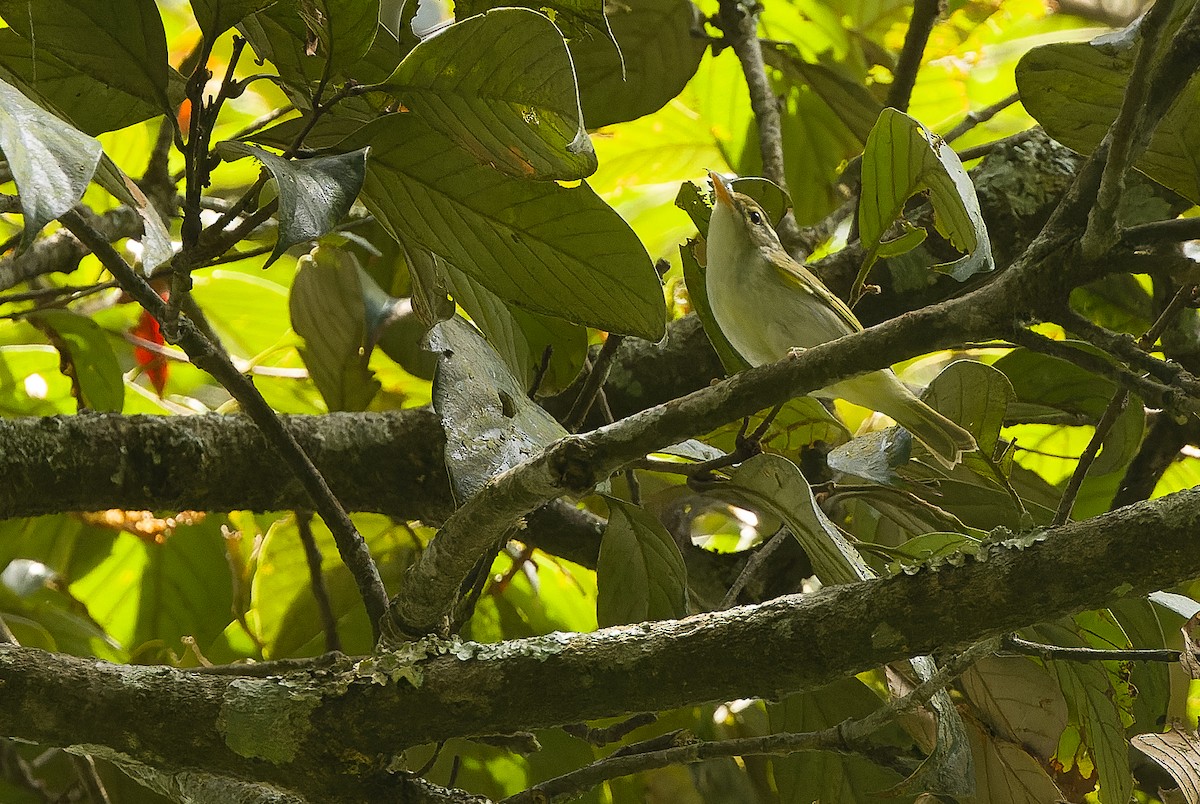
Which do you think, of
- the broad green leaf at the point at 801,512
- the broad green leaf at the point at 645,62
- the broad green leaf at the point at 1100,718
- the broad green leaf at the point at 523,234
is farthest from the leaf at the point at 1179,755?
the broad green leaf at the point at 645,62

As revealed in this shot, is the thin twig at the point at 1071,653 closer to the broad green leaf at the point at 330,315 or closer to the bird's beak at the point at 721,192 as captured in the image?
A: the bird's beak at the point at 721,192

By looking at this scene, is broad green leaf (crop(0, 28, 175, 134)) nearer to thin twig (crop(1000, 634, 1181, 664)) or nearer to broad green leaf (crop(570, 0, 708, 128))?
broad green leaf (crop(570, 0, 708, 128))

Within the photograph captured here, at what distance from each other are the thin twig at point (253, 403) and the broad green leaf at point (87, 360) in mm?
623

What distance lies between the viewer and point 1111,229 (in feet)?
2.13

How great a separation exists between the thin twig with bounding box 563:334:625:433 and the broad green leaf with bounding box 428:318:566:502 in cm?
11

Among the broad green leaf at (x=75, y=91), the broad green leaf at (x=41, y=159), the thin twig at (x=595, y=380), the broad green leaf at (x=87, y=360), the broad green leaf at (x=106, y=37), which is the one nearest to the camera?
the broad green leaf at (x=41, y=159)

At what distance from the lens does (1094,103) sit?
921 mm

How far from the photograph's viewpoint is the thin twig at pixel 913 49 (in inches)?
58.8

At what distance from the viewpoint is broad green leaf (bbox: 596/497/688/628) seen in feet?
3.22

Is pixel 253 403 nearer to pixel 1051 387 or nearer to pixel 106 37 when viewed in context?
pixel 106 37

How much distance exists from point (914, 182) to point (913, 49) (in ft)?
2.75

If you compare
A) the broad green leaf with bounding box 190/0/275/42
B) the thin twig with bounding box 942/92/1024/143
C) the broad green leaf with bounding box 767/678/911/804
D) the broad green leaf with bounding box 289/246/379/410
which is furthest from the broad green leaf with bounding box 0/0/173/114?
the thin twig with bounding box 942/92/1024/143

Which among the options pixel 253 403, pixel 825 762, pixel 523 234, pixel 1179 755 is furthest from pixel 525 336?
pixel 1179 755

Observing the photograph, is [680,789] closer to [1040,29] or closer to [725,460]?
[725,460]
